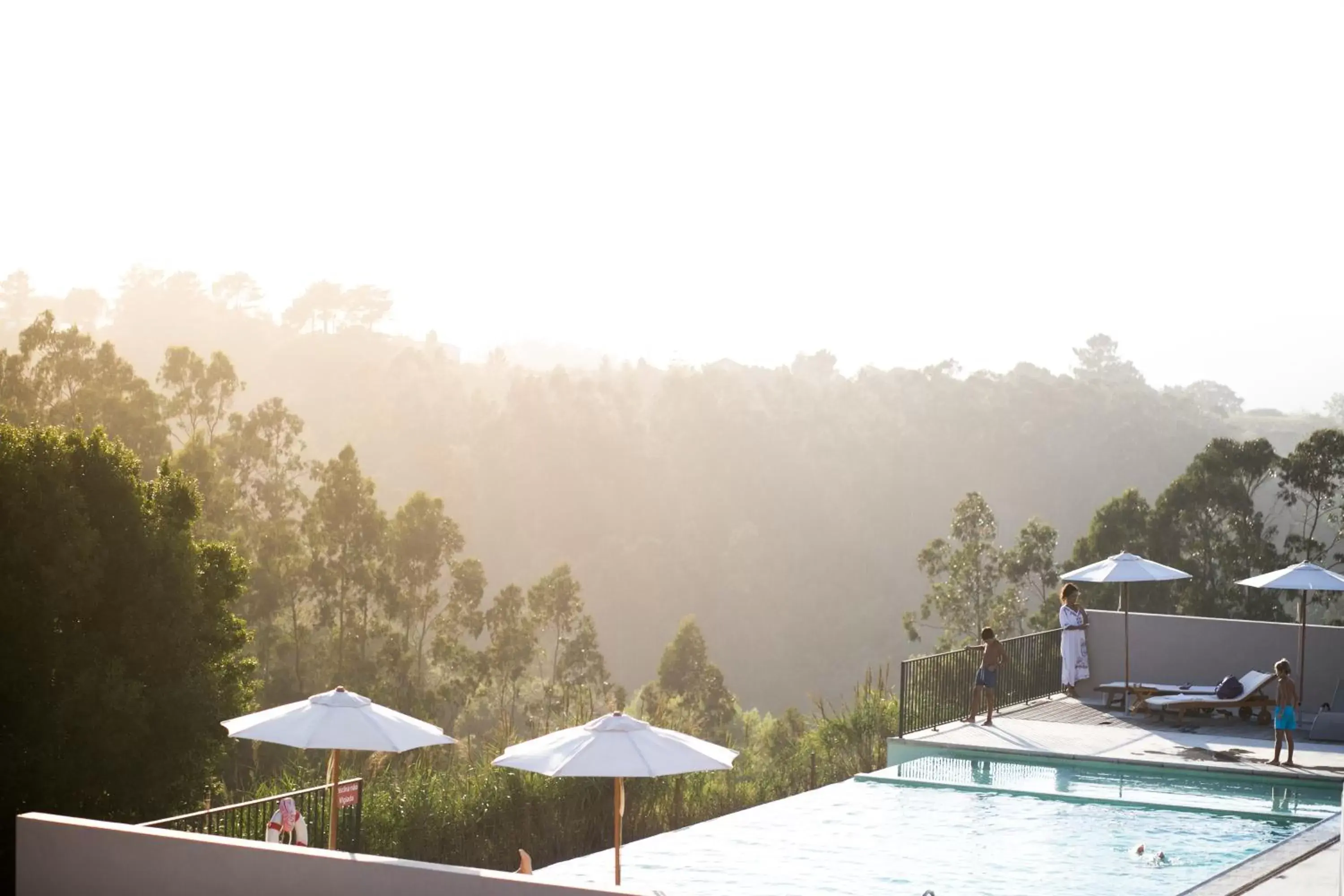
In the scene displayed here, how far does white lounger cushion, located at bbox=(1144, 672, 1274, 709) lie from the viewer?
16.3m

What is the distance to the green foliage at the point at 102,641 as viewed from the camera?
1494 cm

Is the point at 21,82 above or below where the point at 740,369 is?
above

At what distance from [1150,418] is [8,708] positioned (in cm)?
7695

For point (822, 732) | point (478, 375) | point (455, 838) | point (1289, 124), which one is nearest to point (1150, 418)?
point (1289, 124)

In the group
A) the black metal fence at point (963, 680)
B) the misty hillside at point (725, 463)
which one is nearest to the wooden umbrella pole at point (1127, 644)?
the black metal fence at point (963, 680)

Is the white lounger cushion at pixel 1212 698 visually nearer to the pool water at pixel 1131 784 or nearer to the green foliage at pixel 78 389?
the pool water at pixel 1131 784

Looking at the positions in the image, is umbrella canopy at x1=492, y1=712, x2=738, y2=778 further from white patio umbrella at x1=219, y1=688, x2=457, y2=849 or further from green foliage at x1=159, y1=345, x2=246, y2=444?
green foliage at x1=159, y1=345, x2=246, y2=444

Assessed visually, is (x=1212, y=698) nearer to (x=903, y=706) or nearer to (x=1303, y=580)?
(x=1303, y=580)

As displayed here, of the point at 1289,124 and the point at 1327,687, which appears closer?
the point at 1327,687

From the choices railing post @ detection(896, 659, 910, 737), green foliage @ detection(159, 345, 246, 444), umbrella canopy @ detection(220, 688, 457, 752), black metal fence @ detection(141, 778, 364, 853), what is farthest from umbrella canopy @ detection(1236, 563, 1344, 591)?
green foliage @ detection(159, 345, 246, 444)

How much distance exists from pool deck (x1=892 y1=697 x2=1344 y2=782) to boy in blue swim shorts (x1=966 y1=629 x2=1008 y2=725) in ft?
0.55

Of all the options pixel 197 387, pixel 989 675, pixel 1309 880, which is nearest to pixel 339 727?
pixel 1309 880

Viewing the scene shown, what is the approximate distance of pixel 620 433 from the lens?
87188mm

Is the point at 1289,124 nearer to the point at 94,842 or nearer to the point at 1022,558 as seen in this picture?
the point at 1022,558
